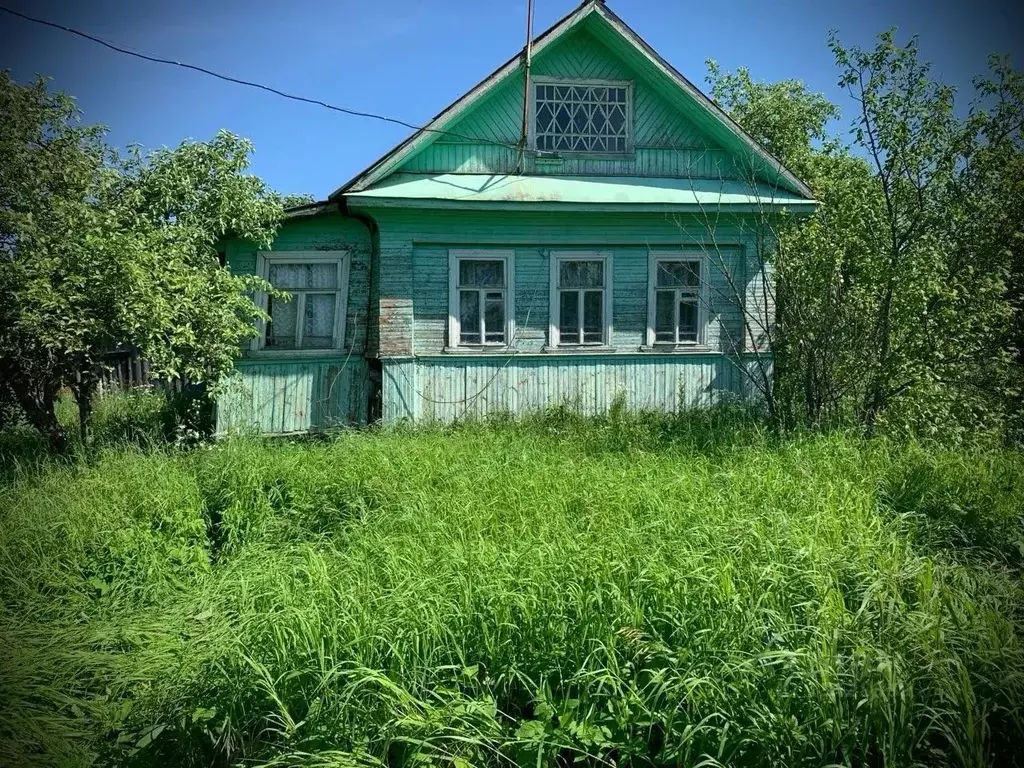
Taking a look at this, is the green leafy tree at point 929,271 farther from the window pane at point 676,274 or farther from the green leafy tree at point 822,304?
the window pane at point 676,274

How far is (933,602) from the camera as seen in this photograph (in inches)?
126

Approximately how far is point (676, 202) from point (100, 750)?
29.8ft

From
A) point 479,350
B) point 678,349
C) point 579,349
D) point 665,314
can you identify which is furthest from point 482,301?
point 678,349

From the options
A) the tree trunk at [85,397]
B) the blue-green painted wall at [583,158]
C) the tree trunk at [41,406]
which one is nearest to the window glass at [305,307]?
the blue-green painted wall at [583,158]

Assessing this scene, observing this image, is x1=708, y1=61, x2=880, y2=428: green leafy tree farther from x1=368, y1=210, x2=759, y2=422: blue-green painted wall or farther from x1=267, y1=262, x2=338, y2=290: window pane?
x1=267, y1=262, x2=338, y2=290: window pane

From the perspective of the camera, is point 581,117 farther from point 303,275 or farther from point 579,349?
point 303,275

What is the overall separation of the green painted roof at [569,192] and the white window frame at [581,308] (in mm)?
821

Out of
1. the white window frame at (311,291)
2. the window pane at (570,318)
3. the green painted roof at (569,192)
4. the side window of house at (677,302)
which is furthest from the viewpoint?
the side window of house at (677,302)

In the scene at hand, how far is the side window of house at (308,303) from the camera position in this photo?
32.4ft

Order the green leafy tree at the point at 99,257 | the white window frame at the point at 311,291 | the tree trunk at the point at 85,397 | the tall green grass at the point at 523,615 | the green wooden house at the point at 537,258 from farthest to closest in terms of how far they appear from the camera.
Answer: the white window frame at the point at 311,291, the green wooden house at the point at 537,258, the tree trunk at the point at 85,397, the green leafy tree at the point at 99,257, the tall green grass at the point at 523,615

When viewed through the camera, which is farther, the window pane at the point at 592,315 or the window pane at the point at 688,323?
the window pane at the point at 688,323

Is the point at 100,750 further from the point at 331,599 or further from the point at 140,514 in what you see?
the point at 140,514

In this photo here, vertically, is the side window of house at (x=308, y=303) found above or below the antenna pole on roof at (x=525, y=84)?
below

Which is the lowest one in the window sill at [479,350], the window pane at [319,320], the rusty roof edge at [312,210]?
the window sill at [479,350]
